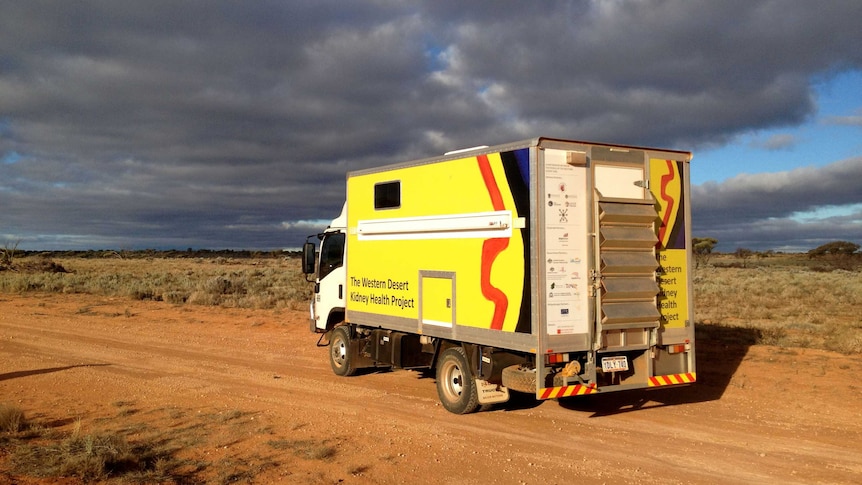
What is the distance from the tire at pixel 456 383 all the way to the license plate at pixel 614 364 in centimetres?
189

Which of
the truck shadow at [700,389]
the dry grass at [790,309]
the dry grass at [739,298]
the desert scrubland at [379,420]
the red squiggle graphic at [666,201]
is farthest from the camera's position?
the dry grass at [739,298]

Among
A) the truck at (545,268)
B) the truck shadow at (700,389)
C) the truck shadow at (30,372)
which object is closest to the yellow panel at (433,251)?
the truck at (545,268)

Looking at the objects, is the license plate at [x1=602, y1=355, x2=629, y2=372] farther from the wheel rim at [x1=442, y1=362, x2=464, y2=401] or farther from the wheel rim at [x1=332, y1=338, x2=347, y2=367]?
the wheel rim at [x1=332, y1=338, x2=347, y2=367]

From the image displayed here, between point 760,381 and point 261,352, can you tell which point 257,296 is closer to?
point 261,352

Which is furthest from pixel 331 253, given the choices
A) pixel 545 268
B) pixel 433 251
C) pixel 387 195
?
pixel 545 268

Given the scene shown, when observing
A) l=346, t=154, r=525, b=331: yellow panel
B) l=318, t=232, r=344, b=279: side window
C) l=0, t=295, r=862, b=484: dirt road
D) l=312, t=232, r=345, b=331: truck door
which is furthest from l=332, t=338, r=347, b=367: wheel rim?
l=318, t=232, r=344, b=279: side window

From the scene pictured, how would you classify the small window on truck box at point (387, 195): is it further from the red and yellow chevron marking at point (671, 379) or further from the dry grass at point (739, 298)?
the dry grass at point (739, 298)

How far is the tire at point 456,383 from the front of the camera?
934cm

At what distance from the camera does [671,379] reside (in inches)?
359

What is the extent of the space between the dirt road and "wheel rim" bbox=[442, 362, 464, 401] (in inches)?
18.7

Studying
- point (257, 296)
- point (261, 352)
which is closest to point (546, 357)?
point (261, 352)

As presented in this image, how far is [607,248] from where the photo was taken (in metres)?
8.50

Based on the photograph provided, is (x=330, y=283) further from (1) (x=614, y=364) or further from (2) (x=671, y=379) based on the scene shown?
(2) (x=671, y=379)

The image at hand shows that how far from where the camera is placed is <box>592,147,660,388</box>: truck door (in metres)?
8.43
